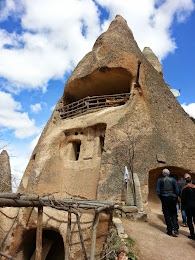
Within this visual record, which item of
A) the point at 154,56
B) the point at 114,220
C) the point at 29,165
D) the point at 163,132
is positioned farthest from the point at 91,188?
the point at 154,56

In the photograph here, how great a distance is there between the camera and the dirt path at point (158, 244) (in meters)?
4.07

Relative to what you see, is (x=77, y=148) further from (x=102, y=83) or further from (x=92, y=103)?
(x=102, y=83)

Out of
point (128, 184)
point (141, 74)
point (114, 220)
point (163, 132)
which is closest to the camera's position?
point (114, 220)

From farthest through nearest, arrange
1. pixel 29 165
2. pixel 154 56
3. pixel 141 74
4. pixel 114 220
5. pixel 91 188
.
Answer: pixel 154 56, pixel 29 165, pixel 141 74, pixel 91 188, pixel 114 220

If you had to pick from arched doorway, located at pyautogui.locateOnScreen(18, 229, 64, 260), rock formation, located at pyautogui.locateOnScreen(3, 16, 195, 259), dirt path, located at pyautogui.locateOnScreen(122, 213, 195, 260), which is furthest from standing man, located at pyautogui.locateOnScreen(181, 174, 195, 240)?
arched doorway, located at pyautogui.locateOnScreen(18, 229, 64, 260)

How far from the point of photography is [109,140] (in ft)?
29.5

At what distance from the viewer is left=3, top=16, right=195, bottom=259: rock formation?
7984 millimetres

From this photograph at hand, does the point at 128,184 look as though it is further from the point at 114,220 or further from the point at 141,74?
the point at 141,74

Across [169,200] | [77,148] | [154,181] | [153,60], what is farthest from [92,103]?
[153,60]

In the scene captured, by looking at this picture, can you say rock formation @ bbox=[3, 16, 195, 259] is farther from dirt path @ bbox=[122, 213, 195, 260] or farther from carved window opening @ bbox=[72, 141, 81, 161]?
dirt path @ bbox=[122, 213, 195, 260]

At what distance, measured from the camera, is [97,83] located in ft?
40.0

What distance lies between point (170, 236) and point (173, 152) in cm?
471

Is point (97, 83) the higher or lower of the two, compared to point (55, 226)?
higher

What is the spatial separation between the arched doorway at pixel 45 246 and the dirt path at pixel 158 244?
391cm
